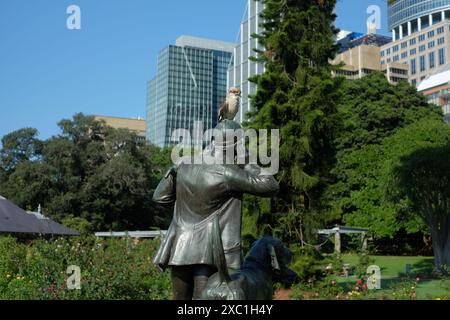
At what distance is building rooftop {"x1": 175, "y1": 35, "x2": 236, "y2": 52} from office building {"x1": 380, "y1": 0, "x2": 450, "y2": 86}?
142 ft

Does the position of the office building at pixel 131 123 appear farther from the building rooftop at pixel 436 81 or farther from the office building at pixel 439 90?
the office building at pixel 439 90

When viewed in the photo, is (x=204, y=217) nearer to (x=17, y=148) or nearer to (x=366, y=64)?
(x=17, y=148)

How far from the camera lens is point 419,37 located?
12294 cm

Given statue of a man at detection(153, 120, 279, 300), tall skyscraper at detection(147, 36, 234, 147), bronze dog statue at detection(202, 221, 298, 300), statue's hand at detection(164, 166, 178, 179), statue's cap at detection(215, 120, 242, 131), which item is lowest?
bronze dog statue at detection(202, 221, 298, 300)

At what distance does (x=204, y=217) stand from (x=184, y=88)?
12047 centimetres

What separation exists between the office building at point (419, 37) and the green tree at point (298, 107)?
93.5 m

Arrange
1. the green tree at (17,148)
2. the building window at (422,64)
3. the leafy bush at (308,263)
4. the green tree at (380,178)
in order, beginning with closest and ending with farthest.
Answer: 1. the leafy bush at (308,263)
2. the green tree at (380,178)
3. the green tree at (17,148)
4. the building window at (422,64)

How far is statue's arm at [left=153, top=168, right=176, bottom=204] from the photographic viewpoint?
4371 mm

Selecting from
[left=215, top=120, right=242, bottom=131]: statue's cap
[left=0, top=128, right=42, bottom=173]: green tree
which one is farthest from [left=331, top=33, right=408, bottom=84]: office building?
[left=215, top=120, right=242, bottom=131]: statue's cap

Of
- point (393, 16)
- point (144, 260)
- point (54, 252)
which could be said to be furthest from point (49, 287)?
point (393, 16)

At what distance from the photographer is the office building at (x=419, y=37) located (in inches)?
4547

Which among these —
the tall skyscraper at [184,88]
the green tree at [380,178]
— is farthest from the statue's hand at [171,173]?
the tall skyscraper at [184,88]

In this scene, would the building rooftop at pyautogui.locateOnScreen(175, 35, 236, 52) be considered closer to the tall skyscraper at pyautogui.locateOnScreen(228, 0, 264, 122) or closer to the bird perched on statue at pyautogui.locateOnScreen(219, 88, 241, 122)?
the tall skyscraper at pyautogui.locateOnScreen(228, 0, 264, 122)

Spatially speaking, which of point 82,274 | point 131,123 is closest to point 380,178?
point 82,274
